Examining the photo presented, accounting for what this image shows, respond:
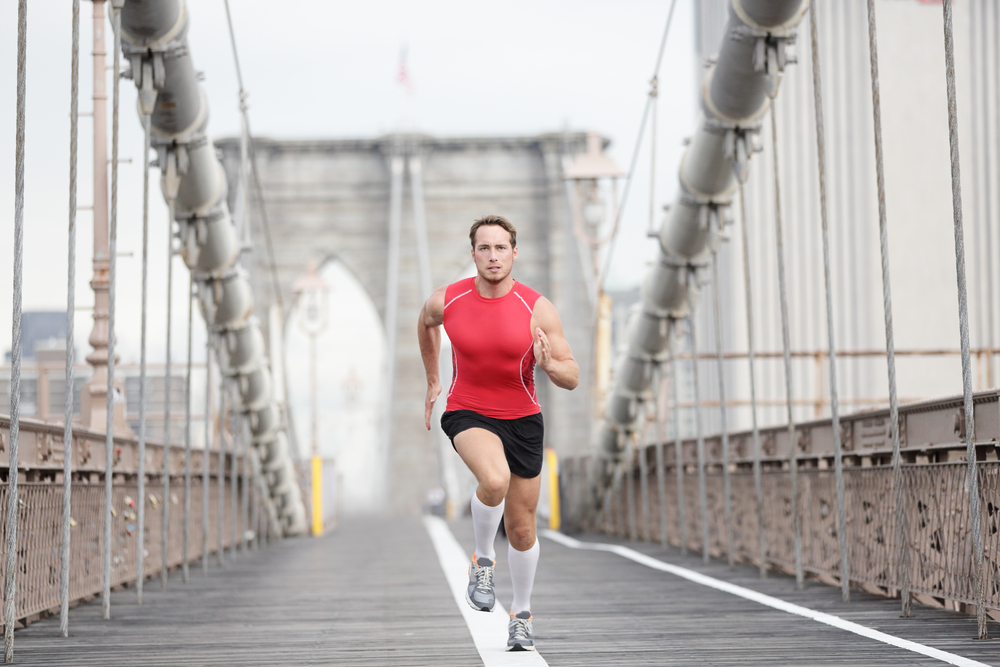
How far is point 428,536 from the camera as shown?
67.9 feet

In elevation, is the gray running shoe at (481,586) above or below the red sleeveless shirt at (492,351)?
below

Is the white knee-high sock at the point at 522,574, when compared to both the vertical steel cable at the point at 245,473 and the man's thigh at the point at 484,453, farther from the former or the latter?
the vertical steel cable at the point at 245,473

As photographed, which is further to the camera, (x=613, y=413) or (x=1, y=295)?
(x=613, y=413)

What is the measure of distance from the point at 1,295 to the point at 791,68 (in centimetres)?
4539

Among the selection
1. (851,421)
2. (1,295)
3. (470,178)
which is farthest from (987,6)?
(470,178)

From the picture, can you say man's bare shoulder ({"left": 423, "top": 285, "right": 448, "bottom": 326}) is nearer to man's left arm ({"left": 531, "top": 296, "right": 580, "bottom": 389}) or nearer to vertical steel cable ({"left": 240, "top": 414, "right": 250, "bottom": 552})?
man's left arm ({"left": 531, "top": 296, "right": 580, "bottom": 389})

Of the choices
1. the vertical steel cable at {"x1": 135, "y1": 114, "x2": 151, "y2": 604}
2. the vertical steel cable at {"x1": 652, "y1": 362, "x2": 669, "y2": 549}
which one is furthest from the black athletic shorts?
the vertical steel cable at {"x1": 652, "y1": 362, "x2": 669, "y2": 549}

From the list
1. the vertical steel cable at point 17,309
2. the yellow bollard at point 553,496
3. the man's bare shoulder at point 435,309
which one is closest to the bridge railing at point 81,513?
the vertical steel cable at point 17,309

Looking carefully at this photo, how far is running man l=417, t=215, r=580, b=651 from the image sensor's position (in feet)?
18.9

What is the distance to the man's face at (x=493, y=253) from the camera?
579 centimetres

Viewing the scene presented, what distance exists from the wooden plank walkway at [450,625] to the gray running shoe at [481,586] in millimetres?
222

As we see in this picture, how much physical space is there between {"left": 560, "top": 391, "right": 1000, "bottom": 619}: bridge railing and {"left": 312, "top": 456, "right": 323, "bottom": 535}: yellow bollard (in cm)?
1170

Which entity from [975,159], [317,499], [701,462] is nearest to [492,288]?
[701,462]

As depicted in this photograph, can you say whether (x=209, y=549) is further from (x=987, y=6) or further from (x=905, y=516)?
(x=987, y=6)
